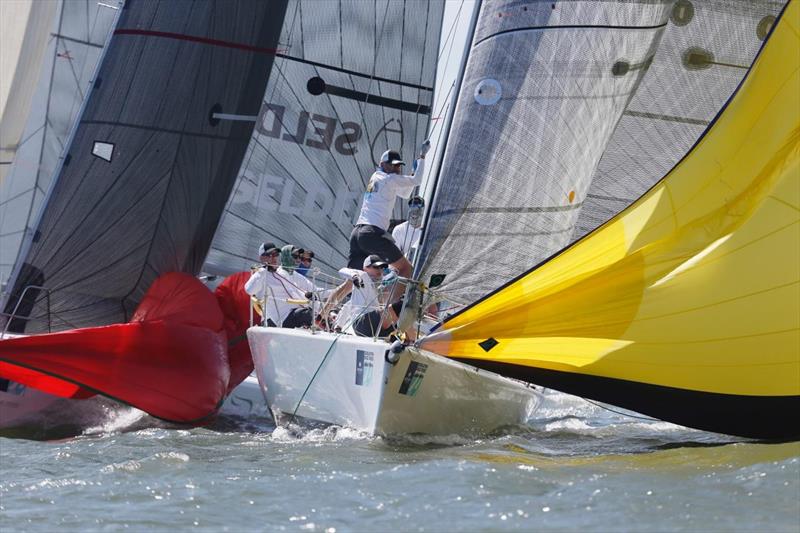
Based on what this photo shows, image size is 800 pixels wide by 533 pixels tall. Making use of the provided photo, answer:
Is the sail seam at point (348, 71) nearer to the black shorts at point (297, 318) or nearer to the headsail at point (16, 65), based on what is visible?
the headsail at point (16, 65)

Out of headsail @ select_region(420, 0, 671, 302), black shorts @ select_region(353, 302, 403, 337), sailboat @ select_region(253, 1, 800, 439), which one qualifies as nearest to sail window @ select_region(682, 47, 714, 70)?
sailboat @ select_region(253, 1, 800, 439)

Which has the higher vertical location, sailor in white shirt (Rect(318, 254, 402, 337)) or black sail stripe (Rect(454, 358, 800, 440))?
sailor in white shirt (Rect(318, 254, 402, 337))

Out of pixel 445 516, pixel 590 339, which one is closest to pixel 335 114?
pixel 590 339

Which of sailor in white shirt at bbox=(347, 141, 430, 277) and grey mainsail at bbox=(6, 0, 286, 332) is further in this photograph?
grey mainsail at bbox=(6, 0, 286, 332)

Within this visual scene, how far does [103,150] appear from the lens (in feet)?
33.8

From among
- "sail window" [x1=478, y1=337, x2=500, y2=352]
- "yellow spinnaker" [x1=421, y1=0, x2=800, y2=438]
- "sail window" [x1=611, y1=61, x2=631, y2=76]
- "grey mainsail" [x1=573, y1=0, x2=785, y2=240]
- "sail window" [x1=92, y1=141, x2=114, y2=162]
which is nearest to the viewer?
"yellow spinnaker" [x1=421, y1=0, x2=800, y2=438]

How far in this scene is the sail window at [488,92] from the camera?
795 centimetres

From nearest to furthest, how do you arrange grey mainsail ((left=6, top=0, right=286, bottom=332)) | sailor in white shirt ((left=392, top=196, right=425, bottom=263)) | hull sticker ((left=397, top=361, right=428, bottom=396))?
hull sticker ((left=397, top=361, right=428, bottom=396)) → sailor in white shirt ((left=392, top=196, right=425, bottom=263)) → grey mainsail ((left=6, top=0, right=286, bottom=332))

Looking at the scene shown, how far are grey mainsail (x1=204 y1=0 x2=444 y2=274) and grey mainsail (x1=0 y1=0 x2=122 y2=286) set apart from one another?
2.20m

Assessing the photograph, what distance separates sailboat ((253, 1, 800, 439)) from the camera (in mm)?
6805

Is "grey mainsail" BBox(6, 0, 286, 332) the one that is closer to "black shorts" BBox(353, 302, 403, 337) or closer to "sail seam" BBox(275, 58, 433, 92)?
"sail seam" BBox(275, 58, 433, 92)

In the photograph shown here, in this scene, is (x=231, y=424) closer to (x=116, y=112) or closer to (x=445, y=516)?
(x=116, y=112)

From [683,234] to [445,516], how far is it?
2404mm

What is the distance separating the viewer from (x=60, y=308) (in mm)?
10039
